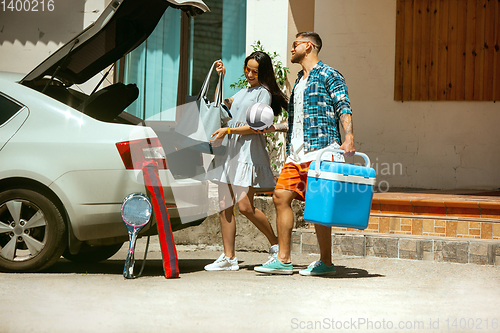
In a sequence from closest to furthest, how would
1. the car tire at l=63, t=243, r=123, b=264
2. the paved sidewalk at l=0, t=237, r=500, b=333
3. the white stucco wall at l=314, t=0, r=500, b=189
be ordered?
the paved sidewalk at l=0, t=237, r=500, b=333 → the car tire at l=63, t=243, r=123, b=264 → the white stucco wall at l=314, t=0, r=500, b=189

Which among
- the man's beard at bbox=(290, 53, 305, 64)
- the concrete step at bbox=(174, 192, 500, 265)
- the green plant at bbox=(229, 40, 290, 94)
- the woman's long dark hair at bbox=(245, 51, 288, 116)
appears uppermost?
the green plant at bbox=(229, 40, 290, 94)

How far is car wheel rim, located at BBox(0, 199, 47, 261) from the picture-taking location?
4.45 m

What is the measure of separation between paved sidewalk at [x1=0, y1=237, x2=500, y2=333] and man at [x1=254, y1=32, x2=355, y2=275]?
8.6 inches

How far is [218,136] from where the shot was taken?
4723 mm

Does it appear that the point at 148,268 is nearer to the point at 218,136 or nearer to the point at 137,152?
the point at 137,152

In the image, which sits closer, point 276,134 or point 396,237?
point 396,237

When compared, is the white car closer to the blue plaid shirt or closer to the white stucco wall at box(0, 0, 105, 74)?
the blue plaid shirt

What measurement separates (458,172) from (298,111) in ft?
14.5

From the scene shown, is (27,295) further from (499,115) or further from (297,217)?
(499,115)

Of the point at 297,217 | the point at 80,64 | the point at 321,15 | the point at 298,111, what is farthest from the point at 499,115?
the point at 80,64

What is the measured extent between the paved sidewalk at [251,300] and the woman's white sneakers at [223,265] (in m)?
0.09

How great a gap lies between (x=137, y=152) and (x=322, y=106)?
1.53 m

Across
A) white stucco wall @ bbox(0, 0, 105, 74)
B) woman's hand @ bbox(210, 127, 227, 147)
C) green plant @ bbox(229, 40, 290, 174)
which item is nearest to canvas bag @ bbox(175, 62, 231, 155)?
woman's hand @ bbox(210, 127, 227, 147)

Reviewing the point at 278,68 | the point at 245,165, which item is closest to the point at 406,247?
the point at 245,165
